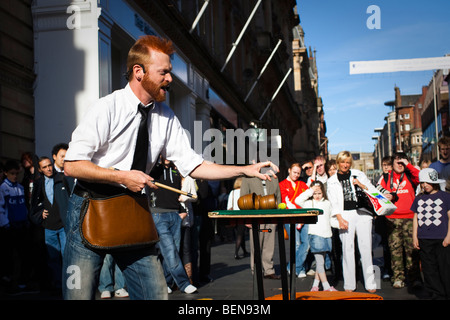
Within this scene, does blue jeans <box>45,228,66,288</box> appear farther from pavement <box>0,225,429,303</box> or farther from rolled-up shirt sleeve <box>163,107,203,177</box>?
rolled-up shirt sleeve <box>163,107,203,177</box>

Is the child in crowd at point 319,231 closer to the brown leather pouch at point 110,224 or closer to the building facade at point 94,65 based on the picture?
the building facade at point 94,65

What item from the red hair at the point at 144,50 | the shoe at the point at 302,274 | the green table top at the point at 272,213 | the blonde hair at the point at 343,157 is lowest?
the shoe at the point at 302,274

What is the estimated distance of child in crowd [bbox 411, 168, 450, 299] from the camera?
6.84 m

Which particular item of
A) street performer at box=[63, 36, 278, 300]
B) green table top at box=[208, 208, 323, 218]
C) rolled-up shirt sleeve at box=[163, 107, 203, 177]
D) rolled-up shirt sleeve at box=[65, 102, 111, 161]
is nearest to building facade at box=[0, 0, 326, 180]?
green table top at box=[208, 208, 323, 218]

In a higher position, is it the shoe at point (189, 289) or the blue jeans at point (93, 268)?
the blue jeans at point (93, 268)

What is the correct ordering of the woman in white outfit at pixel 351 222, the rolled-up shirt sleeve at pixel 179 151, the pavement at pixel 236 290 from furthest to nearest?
the woman in white outfit at pixel 351 222 → the pavement at pixel 236 290 → the rolled-up shirt sleeve at pixel 179 151

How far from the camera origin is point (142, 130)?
10.4 feet

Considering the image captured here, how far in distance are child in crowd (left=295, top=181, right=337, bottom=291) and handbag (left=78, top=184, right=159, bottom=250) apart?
5.00 m

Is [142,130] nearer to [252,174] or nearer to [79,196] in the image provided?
[79,196]

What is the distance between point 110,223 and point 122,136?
48cm

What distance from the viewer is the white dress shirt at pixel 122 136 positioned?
2.92 meters

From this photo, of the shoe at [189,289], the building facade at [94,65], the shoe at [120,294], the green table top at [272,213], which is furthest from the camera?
the building facade at [94,65]

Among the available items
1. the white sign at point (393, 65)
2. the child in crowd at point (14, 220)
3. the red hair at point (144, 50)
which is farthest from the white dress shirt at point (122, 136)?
the white sign at point (393, 65)
